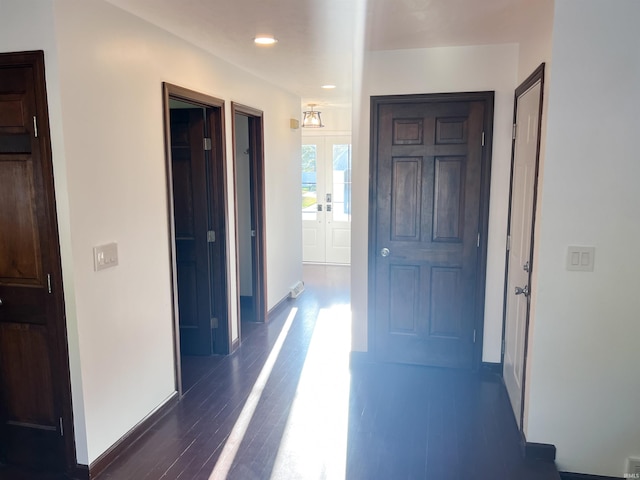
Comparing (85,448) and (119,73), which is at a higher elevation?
(119,73)

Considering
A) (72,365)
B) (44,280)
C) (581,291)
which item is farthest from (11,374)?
(581,291)

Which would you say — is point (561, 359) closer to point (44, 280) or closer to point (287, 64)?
point (44, 280)

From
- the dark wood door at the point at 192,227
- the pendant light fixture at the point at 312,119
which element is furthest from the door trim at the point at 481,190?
the pendant light fixture at the point at 312,119

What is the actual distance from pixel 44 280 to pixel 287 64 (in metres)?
2.50

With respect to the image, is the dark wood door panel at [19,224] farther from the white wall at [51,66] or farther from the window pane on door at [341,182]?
the window pane on door at [341,182]

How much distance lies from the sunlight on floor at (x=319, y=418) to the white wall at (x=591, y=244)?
1.07 metres

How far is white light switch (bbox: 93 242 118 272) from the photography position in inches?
91.0

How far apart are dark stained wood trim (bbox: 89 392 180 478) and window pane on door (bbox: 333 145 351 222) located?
483 centimetres

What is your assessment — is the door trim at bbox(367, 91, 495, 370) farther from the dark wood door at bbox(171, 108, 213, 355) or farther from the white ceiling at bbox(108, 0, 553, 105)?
the dark wood door at bbox(171, 108, 213, 355)

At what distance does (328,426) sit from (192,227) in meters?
1.92

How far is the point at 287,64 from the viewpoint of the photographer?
381 cm

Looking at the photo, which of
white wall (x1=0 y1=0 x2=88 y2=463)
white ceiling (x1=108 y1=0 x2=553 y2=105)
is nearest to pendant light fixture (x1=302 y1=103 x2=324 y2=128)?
white ceiling (x1=108 y1=0 x2=553 y2=105)

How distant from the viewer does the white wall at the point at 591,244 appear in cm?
216

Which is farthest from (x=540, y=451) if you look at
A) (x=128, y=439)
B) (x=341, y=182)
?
(x=341, y=182)
